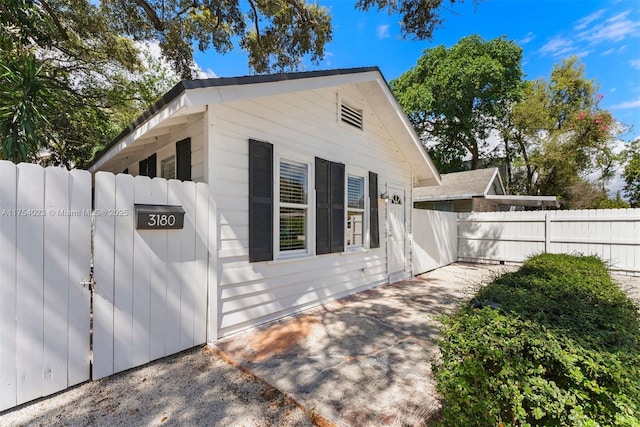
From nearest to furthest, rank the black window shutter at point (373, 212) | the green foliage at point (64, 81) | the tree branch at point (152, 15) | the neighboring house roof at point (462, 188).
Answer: the green foliage at point (64, 81) → the black window shutter at point (373, 212) → the tree branch at point (152, 15) → the neighboring house roof at point (462, 188)

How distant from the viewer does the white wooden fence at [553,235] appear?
7801mm

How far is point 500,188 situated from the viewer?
52.9ft

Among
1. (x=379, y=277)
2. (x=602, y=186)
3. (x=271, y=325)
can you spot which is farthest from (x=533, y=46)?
(x=271, y=325)

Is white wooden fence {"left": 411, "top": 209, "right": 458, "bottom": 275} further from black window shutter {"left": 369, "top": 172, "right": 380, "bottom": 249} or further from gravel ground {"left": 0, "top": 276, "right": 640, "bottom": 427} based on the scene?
gravel ground {"left": 0, "top": 276, "right": 640, "bottom": 427}

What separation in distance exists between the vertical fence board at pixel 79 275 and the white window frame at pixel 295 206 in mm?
2130

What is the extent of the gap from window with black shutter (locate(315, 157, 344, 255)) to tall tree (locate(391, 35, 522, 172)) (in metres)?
16.4

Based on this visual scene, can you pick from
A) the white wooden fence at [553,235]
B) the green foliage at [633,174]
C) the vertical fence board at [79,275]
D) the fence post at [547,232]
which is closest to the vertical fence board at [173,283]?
the vertical fence board at [79,275]

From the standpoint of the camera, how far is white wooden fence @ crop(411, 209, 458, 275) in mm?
7966

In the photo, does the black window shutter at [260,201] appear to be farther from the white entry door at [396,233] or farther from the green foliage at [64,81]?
the green foliage at [64,81]

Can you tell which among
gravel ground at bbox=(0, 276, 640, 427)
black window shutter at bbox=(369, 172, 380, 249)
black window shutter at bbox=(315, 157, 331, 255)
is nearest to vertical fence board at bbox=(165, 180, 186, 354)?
gravel ground at bbox=(0, 276, 640, 427)

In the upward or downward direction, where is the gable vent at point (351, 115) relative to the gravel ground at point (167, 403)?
upward

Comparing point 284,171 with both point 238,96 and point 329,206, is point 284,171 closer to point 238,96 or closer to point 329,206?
point 329,206

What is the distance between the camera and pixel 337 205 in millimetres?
5234

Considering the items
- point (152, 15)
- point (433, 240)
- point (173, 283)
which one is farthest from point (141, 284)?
point (152, 15)
